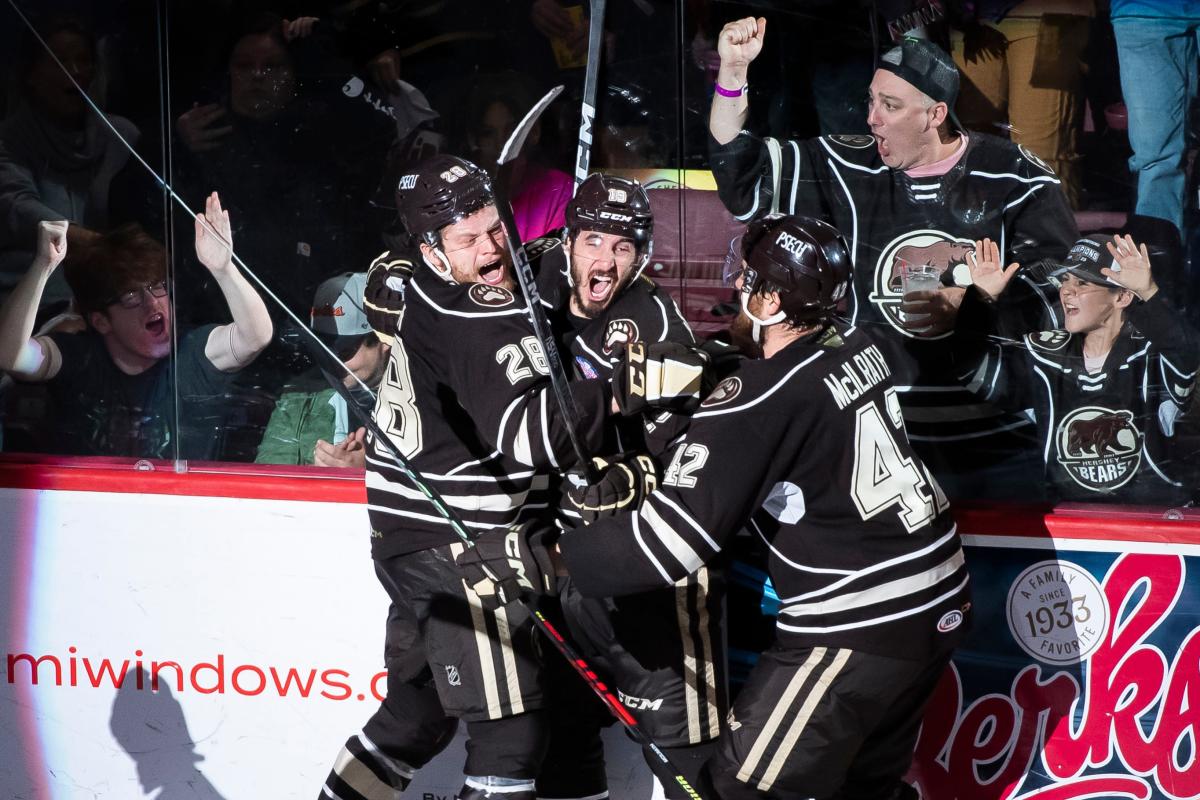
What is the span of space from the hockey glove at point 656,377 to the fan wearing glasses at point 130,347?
110 cm

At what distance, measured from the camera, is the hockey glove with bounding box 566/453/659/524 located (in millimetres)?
2557

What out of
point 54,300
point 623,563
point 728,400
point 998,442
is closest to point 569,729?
point 623,563

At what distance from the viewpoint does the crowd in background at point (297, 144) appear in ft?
9.34

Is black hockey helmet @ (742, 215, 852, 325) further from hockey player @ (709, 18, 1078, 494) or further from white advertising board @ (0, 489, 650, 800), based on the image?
white advertising board @ (0, 489, 650, 800)

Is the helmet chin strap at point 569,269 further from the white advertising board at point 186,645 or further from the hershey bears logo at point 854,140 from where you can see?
the white advertising board at point 186,645

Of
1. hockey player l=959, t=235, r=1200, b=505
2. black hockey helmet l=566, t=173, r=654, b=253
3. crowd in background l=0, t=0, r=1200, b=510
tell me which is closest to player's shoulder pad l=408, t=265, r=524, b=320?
black hockey helmet l=566, t=173, r=654, b=253

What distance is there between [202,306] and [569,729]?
1.35 m

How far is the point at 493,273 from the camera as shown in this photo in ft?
9.21

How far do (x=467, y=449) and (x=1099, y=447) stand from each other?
1.37m

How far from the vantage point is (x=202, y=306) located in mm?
3270

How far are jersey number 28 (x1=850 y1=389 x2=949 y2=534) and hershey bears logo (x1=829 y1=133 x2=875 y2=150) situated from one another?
0.70 m

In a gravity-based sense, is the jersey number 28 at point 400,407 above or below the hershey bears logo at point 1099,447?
above

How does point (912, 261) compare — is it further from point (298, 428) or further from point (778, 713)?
point (298, 428)

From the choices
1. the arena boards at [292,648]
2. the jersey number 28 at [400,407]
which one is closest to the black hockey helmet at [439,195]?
the jersey number 28 at [400,407]
